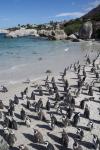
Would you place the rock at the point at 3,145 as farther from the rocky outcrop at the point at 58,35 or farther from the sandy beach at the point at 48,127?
the rocky outcrop at the point at 58,35

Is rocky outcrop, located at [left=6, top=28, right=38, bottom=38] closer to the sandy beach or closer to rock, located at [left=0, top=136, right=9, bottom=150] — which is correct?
the sandy beach

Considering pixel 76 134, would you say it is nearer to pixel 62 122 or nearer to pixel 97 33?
pixel 62 122

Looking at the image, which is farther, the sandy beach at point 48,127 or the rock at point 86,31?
the rock at point 86,31

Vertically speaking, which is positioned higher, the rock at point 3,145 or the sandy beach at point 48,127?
the rock at point 3,145

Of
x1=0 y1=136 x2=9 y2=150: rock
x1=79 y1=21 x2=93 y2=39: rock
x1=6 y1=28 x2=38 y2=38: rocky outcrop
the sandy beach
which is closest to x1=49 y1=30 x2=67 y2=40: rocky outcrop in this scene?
x1=79 y1=21 x2=93 y2=39: rock

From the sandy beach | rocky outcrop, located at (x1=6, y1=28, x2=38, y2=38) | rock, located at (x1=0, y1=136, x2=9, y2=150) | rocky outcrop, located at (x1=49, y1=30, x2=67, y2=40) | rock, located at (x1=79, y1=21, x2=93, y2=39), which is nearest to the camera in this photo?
rock, located at (x1=0, y1=136, x2=9, y2=150)

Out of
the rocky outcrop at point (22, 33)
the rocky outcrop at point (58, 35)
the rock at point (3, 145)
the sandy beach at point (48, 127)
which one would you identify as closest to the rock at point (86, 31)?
the rocky outcrop at point (58, 35)

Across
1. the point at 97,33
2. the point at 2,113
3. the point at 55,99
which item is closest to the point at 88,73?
the point at 55,99

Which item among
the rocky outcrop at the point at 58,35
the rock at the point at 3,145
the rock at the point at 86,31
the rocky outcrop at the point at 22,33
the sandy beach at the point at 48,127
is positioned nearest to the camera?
the rock at the point at 3,145

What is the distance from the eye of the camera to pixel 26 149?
18594 millimetres

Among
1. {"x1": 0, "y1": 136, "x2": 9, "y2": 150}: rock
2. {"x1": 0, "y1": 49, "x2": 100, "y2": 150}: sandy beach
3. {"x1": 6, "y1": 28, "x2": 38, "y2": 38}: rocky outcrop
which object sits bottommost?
{"x1": 6, "y1": 28, "x2": 38, "y2": 38}: rocky outcrop

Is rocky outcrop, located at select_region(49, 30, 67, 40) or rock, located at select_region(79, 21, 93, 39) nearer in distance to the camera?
rock, located at select_region(79, 21, 93, 39)

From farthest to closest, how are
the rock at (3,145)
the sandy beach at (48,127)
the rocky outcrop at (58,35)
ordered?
1. the rocky outcrop at (58,35)
2. the sandy beach at (48,127)
3. the rock at (3,145)

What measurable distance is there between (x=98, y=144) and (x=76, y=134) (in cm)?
264
